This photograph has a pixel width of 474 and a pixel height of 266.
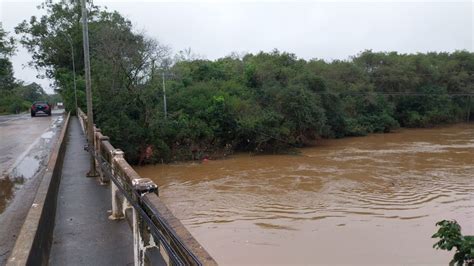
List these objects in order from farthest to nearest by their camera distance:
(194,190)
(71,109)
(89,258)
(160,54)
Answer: (71,109) < (160,54) < (194,190) < (89,258)

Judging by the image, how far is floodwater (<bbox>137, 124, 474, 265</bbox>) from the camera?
10672mm

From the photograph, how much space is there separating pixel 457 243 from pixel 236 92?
29.7 metres

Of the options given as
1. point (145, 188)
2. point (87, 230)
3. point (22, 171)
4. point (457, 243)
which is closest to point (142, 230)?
point (145, 188)

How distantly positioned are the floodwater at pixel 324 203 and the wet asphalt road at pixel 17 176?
15.8ft

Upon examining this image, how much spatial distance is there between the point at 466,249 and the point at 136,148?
2079 cm

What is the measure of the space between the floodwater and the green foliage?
5.69m

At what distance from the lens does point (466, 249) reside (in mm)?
4000

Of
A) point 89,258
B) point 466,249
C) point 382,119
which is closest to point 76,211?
point 89,258

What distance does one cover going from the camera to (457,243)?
4.24 metres

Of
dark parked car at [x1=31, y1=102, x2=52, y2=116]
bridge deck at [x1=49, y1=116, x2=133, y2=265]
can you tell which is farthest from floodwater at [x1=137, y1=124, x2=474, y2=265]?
dark parked car at [x1=31, y1=102, x2=52, y2=116]

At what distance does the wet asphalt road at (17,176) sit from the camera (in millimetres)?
6720

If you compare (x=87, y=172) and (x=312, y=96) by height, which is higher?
(x=312, y=96)

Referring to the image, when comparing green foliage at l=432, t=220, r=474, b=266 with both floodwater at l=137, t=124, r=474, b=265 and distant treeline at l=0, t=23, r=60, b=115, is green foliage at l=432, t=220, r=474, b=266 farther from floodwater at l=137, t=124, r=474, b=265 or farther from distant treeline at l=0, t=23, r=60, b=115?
distant treeline at l=0, t=23, r=60, b=115

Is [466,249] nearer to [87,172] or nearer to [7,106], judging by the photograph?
[87,172]
